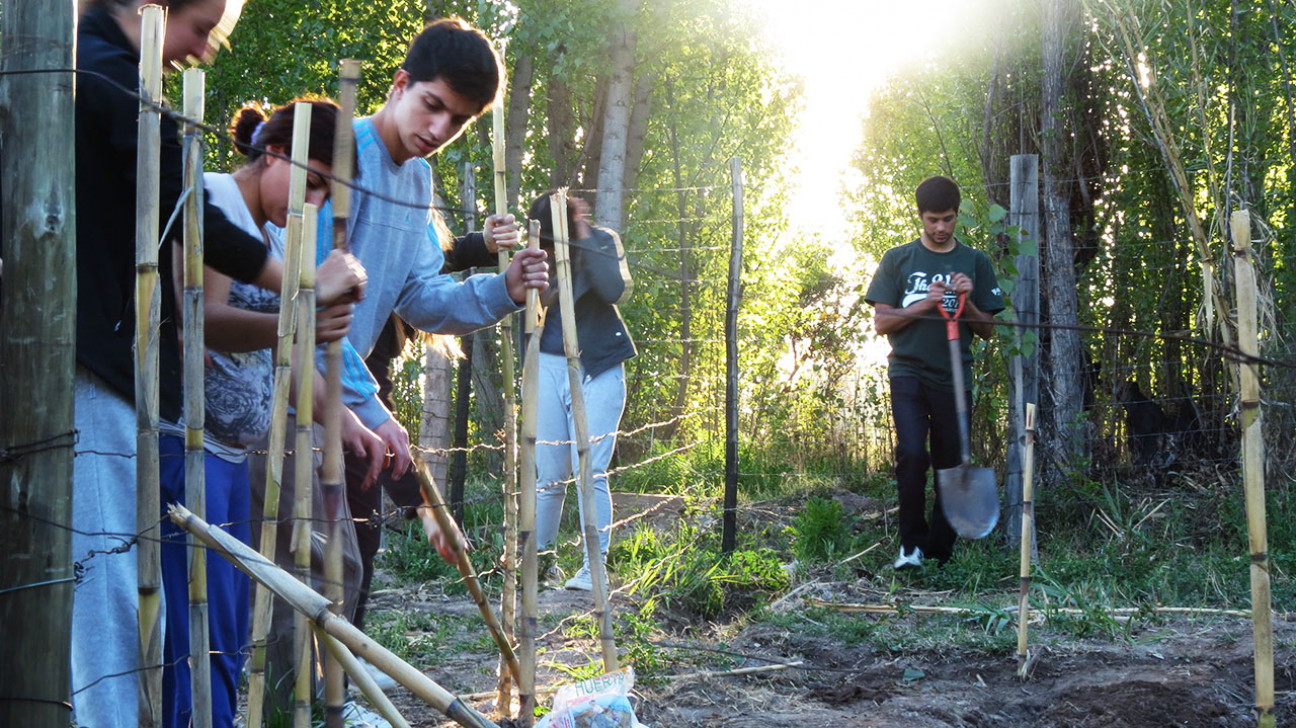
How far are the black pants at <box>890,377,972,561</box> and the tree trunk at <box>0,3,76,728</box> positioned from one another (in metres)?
4.25

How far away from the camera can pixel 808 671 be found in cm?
397

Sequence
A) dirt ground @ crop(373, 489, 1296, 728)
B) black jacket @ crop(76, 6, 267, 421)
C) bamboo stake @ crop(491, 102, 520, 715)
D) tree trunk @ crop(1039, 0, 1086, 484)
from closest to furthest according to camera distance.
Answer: black jacket @ crop(76, 6, 267, 421) < bamboo stake @ crop(491, 102, 520, 715) < dirt ground @ crop(373, 489, 1296, 728) < tree trunk @ crop(1039, 0, 1086, 484)

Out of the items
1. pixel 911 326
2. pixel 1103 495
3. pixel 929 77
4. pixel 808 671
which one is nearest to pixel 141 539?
pixel 808 671

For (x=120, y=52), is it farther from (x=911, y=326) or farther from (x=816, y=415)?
(x=816, y=415)

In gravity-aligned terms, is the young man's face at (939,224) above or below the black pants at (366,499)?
above

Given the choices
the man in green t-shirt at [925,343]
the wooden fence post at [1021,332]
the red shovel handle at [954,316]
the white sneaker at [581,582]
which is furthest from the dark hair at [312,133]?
the wooden fence post at [1021,332]

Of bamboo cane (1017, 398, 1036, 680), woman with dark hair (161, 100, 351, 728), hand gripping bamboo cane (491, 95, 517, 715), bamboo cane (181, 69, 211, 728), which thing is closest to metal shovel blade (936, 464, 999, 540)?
bamboo cane (1017, 398, 1036, 680)

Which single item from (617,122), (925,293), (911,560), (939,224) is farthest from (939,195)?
(617,122)

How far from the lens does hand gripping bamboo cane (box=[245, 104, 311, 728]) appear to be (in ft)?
6.31

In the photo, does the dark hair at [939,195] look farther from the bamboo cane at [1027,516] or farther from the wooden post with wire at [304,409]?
the wooden post with wire at [304,409]

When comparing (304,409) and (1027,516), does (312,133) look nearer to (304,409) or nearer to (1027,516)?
(304,409)

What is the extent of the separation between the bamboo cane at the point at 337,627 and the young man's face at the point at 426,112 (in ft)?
3.66

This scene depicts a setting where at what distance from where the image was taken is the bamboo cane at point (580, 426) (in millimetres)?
2809

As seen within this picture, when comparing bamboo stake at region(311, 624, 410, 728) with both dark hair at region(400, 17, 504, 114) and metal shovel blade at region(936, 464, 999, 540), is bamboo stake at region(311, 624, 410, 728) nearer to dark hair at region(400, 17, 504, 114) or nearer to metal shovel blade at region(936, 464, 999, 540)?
dark hair at region(400, 17, 504, 114)
